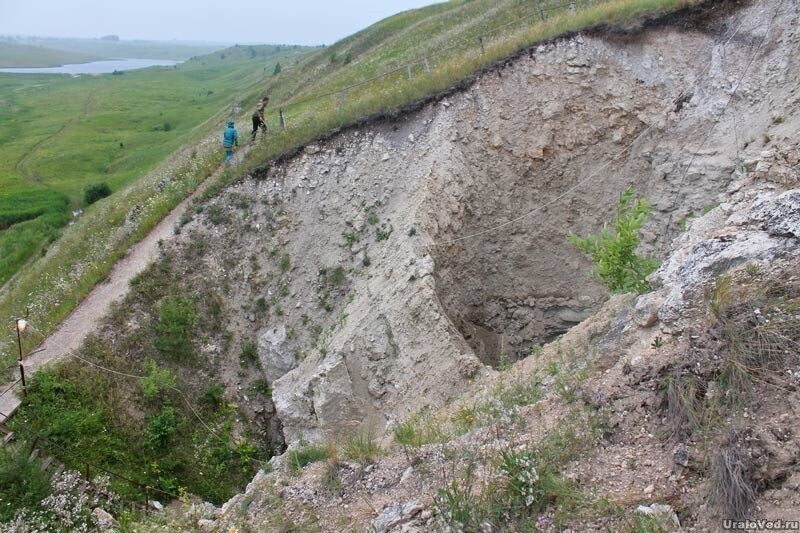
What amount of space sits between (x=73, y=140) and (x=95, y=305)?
56.4 m

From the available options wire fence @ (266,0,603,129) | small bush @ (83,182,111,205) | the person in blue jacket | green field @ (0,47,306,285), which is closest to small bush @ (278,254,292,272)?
the person in blue jacket

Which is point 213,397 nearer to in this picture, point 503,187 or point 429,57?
point 503,187

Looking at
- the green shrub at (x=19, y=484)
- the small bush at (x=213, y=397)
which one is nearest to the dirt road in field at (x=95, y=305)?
the green shrub at (x=19, y=484)

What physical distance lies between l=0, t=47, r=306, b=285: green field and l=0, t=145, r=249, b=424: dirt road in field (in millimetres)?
16405

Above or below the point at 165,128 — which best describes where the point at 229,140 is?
below

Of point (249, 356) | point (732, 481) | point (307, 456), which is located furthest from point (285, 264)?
point (732, 481)

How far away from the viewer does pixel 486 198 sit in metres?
17.1

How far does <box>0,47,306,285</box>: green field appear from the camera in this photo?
129ft

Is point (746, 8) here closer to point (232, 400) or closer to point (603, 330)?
point (603, 330)

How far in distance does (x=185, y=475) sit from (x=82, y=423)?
270 centimetres

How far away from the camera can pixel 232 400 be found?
619 inches

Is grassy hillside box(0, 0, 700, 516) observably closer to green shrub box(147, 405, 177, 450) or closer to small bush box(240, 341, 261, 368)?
green shrub box(147, 405, 177, 450)

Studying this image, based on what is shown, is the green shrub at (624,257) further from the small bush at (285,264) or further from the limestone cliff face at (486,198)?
the small bush at (285,264)

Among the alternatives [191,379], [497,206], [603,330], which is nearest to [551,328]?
[497,206]
